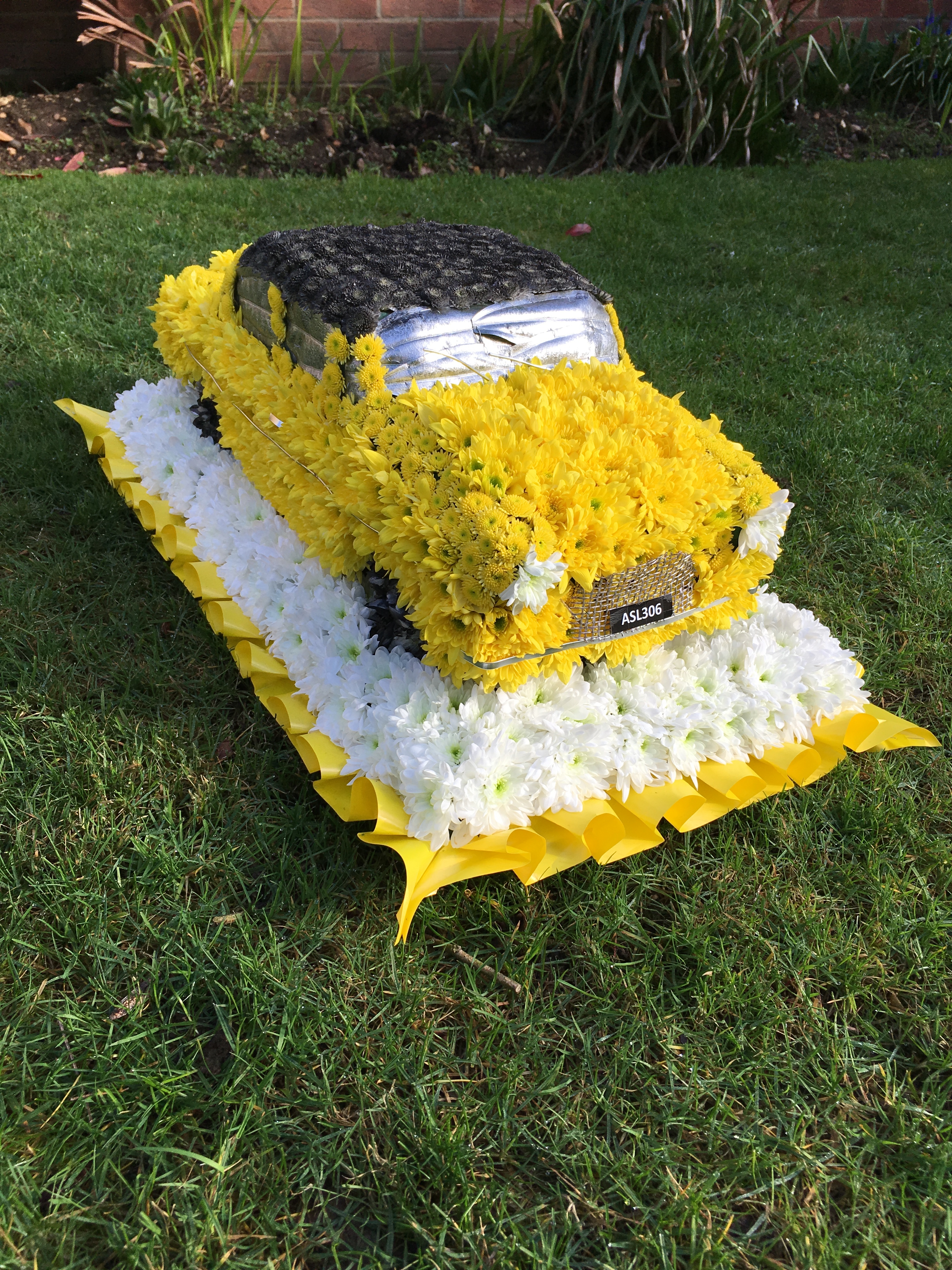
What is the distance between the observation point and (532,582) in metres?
1.67

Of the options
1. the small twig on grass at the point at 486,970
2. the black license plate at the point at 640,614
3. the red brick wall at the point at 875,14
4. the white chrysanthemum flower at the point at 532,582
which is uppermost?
the red brick wall at the point at 875,14

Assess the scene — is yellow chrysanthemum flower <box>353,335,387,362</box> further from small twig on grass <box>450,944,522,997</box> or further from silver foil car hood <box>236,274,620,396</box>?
small twig on grass <box>450,944,522,997</box>

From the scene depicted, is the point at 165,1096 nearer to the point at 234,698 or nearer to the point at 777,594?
the point at 234,698

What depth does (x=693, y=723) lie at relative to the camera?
1.97m

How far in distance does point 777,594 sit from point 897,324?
258 centimetres

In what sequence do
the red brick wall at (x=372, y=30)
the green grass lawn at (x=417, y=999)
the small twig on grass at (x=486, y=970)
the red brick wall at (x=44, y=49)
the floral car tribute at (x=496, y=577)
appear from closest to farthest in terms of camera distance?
1. the green grass lawn at (x=417, y=999)
2. the small twig on grass at (x=486, y=970)
3. the floral car tribute at (x=496, y=577)
4. the red brick wall at (x=372, y=30)
5. the red brick wall at (x=44, y=49)

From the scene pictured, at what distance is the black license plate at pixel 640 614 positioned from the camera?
6.22 ft

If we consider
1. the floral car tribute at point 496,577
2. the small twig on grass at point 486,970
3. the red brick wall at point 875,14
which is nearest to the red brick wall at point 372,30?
the red brick wall at point 875,14

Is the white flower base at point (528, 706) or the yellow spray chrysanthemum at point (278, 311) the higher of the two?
the yellow spray chrysanthemum at point (278, 311)

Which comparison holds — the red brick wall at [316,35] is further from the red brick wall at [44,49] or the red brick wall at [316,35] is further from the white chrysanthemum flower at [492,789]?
the white chrysanthemum flower at [492,789]

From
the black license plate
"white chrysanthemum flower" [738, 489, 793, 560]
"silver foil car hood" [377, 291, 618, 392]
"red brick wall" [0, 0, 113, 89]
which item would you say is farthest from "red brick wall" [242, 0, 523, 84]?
the black license plate

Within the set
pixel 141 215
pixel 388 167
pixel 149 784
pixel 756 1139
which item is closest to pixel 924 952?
pixel 756 1139

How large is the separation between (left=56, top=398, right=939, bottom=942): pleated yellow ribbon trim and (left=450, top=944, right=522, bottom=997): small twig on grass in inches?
4.6

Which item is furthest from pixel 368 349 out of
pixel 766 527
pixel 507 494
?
pixel 766 527
